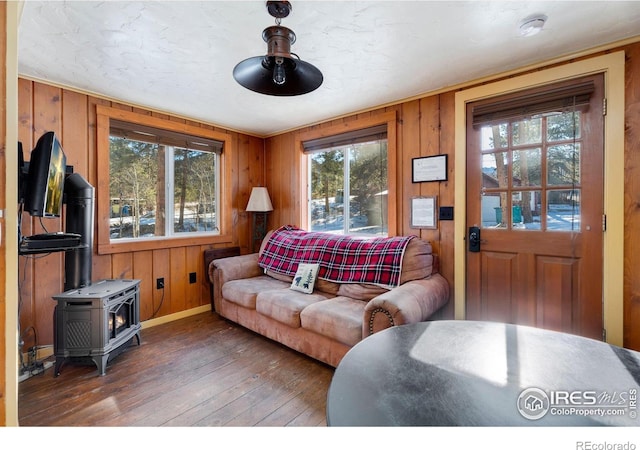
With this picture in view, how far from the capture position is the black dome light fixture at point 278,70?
1271 mm

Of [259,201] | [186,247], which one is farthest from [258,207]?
[186,247]

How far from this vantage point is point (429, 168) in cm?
259

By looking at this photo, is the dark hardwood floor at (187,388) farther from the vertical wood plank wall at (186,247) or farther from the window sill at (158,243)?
the window sill at (158,243)

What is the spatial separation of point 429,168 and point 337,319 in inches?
62.5

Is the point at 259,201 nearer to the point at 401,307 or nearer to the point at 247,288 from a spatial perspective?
the point at 247,288

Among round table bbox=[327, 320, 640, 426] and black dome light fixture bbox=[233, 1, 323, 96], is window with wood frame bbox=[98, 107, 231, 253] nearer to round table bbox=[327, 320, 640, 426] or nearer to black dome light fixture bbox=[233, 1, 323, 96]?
black dome light fixture bbox=[233, 1, 323, 96]

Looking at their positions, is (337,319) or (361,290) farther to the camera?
(361,290)

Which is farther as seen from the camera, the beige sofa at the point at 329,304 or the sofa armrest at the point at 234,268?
the sofa armrest at the point at 234,268

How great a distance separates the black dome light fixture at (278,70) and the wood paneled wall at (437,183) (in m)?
1.60

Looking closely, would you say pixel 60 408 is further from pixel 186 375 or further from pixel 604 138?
pixel 604 138

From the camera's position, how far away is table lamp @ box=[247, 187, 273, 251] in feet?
12.1

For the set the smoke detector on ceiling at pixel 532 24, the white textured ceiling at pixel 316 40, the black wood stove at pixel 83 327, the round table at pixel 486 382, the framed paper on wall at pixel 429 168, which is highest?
the white textured ceiling at pixel 316 40

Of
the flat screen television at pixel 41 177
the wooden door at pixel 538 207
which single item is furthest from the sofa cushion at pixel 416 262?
the flat screen television at pixel 41 177
